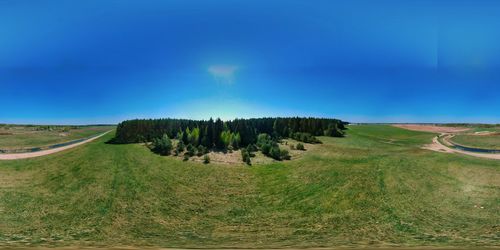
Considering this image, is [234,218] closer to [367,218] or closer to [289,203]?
[289,203]

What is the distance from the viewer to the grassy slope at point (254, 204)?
827 centimetres

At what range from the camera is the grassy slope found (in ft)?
27.1

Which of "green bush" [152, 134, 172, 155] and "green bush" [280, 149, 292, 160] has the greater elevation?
"green bush" [152, 134, 172, 155]

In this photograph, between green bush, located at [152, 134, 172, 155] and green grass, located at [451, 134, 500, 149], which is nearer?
green bush, located at [152, 134, 172, 155]

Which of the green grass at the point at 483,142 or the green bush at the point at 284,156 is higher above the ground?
the green grass at the point at 483,142

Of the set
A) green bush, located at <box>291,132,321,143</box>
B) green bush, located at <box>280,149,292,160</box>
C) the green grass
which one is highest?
green bush, located at <box>291,132,321,143</box>

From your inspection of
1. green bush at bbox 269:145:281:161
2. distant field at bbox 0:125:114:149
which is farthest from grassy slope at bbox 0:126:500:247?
distant field at bbox 0:125:114:149

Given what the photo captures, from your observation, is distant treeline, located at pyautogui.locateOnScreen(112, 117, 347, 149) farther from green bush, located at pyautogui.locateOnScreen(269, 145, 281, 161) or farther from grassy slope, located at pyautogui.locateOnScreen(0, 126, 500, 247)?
grassy slope, located at pyautogui.locateOnScreen(0, 126, 500, 247)

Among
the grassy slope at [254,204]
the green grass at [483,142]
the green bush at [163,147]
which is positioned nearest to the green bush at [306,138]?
the grassy slope at [254,204]

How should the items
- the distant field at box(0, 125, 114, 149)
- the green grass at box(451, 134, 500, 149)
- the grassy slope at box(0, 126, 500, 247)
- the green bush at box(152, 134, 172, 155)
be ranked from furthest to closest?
1. the distant field at box(0, 125, 114, 149)
2. the green grass at box(451, 134, 500, 149)
3. the green bush at box(152, 134, 172, 155)
4. the grassy slope at box(0, 126, 500, 247)

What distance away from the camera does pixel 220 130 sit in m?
29.1

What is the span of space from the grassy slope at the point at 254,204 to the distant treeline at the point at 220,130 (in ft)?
31.2

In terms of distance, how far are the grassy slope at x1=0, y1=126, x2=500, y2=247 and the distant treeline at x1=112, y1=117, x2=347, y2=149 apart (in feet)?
31.2

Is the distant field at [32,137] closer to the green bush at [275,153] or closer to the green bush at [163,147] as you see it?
the green bush at [163,147]
